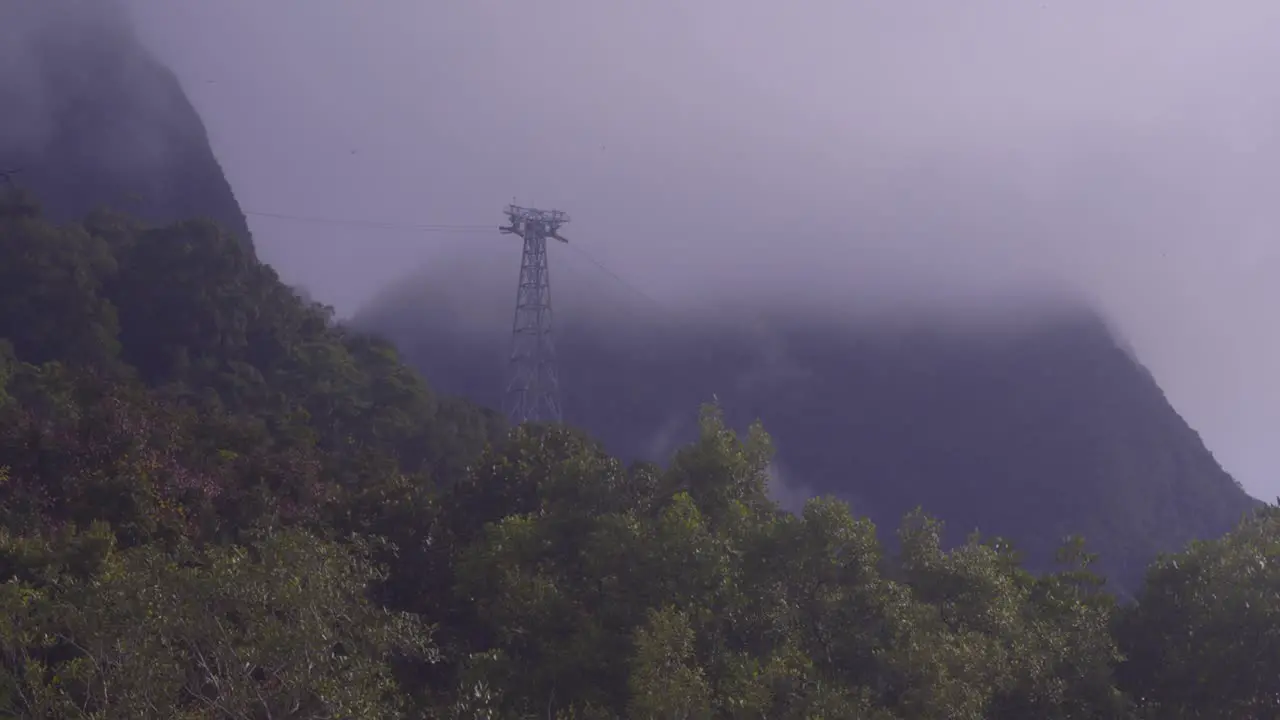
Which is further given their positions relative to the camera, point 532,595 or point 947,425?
point 947,425

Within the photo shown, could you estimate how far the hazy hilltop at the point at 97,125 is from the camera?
5466cm

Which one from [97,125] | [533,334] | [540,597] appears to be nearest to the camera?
[540,597]

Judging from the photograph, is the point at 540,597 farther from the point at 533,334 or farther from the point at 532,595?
the point at 533,334

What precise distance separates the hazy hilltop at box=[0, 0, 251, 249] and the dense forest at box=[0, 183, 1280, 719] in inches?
1505

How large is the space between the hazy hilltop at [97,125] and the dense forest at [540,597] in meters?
38.2

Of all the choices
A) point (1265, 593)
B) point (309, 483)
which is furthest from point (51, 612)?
point (1265, 593)

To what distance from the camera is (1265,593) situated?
13.2 m

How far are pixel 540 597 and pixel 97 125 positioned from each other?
170 ft

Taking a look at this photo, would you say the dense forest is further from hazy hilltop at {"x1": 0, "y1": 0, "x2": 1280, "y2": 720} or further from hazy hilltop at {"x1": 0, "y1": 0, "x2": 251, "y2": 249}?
hazy hilltop at {"x1": 0, "y1": 0, "x2": 251, "y2": 249}

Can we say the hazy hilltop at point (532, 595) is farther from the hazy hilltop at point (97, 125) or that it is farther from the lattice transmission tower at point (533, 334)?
the hazy hilltop at point (97, 125)

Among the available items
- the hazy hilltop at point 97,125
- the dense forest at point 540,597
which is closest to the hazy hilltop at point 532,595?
the dense forest at point 540,597

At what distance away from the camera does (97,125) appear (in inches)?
2223

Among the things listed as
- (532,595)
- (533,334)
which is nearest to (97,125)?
(533,334)

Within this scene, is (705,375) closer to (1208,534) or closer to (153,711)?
(1208,534)
